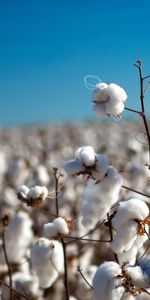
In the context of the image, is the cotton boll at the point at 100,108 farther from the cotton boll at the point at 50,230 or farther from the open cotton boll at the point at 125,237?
the cotton boll at the point at 50,230

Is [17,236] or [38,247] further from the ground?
[38,247]

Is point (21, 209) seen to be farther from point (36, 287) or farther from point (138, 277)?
point (138, 277)

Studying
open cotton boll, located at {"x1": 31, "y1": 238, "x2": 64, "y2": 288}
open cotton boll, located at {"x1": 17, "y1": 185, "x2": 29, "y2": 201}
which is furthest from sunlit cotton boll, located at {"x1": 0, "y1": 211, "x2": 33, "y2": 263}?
open cotton boll, located at {"x1": 17, "y1": 185, "x2": 29, "y2": 201}

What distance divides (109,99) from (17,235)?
9.23ft

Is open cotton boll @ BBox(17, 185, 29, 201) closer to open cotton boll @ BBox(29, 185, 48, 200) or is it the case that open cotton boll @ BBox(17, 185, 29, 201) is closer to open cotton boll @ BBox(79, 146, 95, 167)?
open cotton boll @ BBox(29, 185, 48, 200)

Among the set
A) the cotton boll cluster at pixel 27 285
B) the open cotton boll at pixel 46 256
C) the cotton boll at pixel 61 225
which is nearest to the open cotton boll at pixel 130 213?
the cotton boll at pixel 61 225

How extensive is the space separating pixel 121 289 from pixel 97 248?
4080mm

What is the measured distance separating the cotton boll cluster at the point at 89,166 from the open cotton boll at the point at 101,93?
17cm

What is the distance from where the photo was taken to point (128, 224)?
188cm

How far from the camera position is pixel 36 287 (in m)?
3.31

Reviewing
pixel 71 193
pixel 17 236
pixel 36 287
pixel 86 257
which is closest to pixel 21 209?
pixel 17 236

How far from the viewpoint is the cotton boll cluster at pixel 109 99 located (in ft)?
6.25

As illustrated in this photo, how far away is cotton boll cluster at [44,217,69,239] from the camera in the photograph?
2273 millimetres

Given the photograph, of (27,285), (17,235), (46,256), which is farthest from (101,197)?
(17,235)
